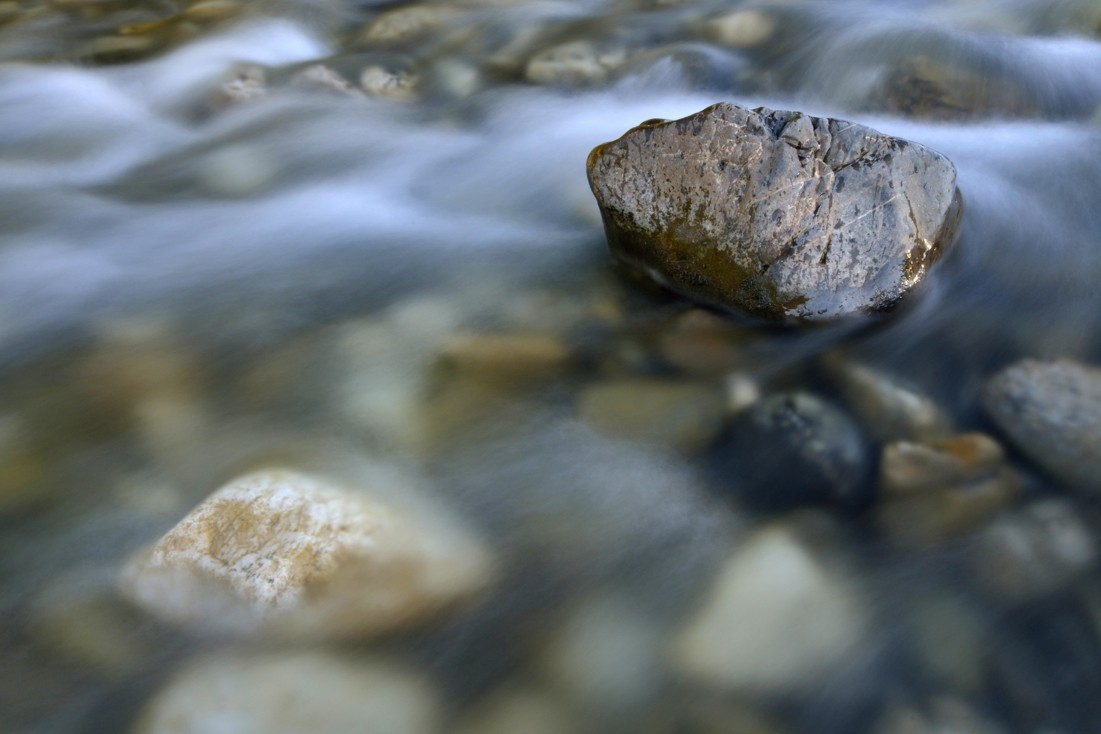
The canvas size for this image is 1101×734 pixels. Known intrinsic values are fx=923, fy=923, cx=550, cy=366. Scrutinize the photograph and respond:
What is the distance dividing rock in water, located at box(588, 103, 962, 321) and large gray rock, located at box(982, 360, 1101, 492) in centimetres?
40

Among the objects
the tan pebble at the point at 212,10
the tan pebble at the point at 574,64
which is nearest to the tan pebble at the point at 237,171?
the tan pebble at the point at 574,64

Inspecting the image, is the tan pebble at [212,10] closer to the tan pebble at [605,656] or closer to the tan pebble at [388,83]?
the tan pebble at [388,83]

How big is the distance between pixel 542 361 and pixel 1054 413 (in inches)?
51.8

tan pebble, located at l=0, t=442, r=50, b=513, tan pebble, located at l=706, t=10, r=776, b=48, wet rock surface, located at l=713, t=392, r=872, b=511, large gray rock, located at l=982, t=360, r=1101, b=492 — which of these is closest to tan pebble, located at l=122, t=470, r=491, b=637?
tan pebble, located at l=0, t=442, r=50, b=513

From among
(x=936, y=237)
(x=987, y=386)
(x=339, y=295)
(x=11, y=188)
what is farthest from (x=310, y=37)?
(x=987, y=386)

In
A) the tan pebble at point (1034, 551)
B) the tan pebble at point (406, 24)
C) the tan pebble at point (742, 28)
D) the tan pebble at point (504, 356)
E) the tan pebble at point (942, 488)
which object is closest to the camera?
the tan pebble at point (1034, 551)

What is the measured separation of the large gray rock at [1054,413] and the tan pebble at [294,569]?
1.34 meters

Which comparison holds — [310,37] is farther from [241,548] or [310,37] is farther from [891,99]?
[241,548]

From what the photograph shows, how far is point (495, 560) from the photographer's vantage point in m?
2.05

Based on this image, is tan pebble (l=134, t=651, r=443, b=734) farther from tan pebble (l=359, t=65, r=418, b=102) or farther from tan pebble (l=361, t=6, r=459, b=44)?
tan pebble (l=361, t=6, r=459, b=44)

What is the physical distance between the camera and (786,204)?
8.07ft

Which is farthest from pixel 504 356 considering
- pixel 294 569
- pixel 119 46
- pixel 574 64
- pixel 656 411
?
pixel 119 46

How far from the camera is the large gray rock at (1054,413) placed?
2154 mm

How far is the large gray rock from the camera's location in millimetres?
2154
